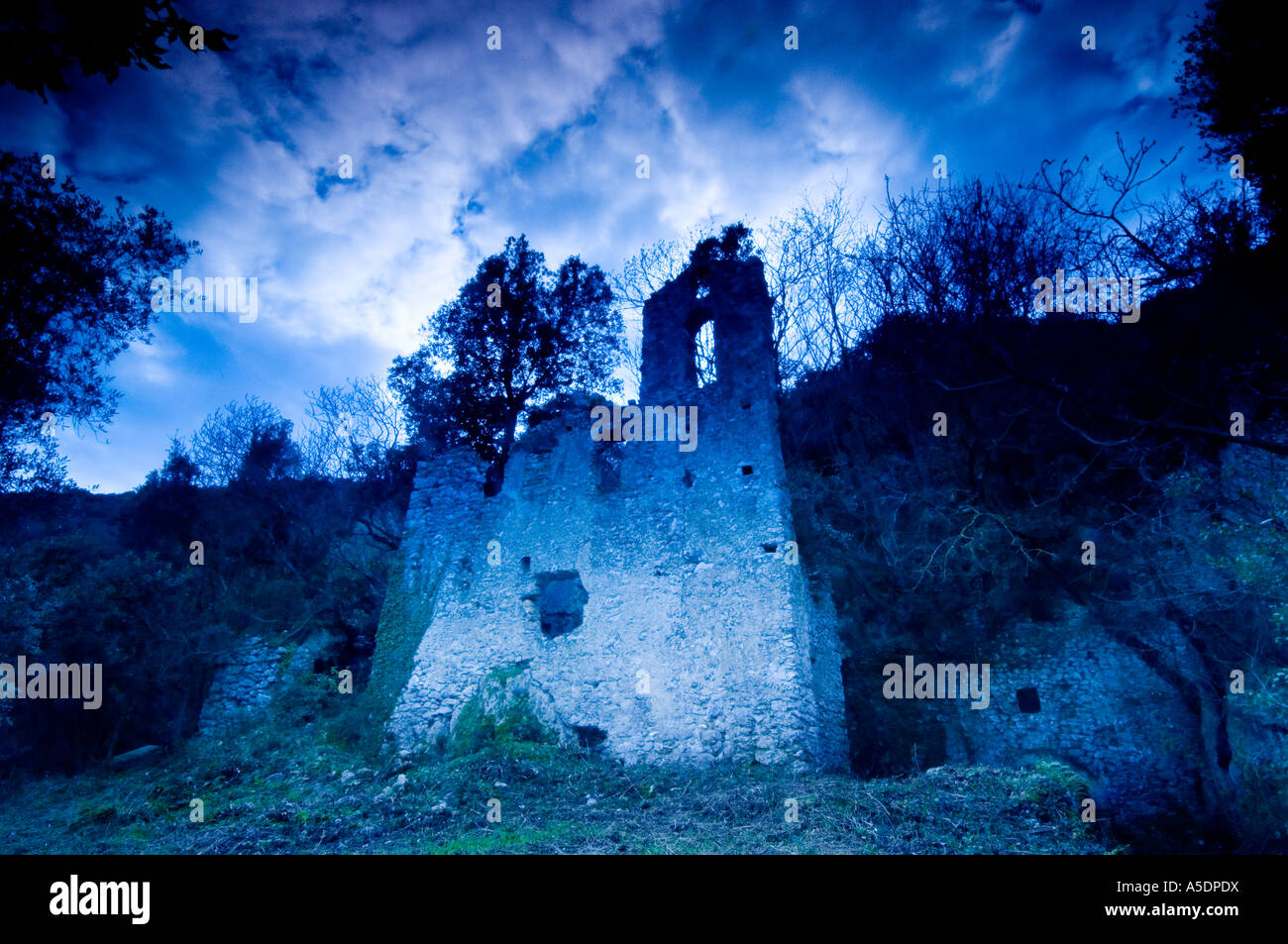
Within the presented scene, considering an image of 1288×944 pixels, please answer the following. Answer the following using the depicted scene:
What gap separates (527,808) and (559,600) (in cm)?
395

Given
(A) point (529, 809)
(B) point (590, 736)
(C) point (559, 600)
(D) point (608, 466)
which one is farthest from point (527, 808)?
(D) point (608, 466)

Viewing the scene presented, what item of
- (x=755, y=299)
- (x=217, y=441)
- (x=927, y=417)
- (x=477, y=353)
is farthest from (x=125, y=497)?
(x=927, y=417)

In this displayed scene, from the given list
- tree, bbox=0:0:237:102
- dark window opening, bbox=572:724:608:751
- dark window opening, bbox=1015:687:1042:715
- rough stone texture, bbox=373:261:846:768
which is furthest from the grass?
tree, bbox=0:0:237:102

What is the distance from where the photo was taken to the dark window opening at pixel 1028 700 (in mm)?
11438

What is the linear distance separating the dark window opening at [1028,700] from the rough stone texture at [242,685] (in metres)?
16.4

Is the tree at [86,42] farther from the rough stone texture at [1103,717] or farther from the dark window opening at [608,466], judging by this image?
the rough stone texture at [1103,717]

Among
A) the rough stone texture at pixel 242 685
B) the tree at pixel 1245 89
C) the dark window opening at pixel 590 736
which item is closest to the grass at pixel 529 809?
the dark window opening at pixel 590 736

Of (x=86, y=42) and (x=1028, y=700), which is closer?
(x=86, y=42)

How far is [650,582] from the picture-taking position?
1166cm

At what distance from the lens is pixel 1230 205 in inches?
478

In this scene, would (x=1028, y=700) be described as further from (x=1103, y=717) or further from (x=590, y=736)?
(x=590, y=736)

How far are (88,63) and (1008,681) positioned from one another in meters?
14.7

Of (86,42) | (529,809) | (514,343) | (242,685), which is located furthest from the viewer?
(514,343)
